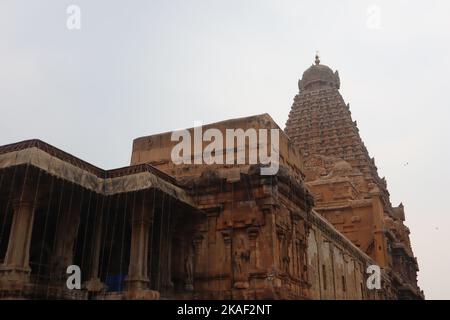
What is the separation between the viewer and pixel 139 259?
44.0 feet

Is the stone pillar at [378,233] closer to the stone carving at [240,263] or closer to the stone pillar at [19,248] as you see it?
the stone carving at [240,263]

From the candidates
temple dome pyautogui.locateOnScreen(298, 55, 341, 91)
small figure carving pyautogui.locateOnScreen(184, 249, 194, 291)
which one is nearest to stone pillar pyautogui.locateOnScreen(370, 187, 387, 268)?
temple dome pyautogui.locateOnScreen(298, 55, 341, 91)

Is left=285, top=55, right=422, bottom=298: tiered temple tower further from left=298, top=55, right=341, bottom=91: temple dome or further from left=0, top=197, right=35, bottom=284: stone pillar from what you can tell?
left=0, top=197, right=35, bottom=284: stone pillar

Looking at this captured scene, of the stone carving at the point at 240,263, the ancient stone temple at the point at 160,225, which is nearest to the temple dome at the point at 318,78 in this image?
the ancient stone temple at the point at 160,225

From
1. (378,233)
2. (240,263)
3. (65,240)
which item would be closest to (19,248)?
(65,240)

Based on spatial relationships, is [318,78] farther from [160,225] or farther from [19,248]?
[19,248]

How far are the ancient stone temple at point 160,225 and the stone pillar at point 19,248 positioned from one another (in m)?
0.02

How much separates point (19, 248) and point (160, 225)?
4.88 meters

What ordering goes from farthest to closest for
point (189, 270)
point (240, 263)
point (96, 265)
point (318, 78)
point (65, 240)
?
1. point (318, 78)
2. point (189, 270)
3. point (240, 263)
4. point (96, 265)
5. point (65, 240)

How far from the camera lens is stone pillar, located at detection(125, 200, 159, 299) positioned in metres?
13.0
